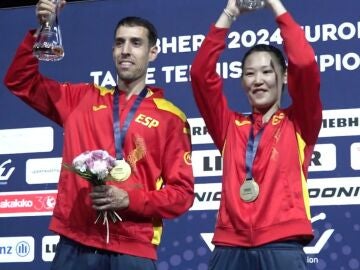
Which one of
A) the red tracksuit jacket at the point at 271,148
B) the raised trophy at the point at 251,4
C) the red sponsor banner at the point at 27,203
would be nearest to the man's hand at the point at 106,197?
the red tracksuit jacket at the point at 271,148

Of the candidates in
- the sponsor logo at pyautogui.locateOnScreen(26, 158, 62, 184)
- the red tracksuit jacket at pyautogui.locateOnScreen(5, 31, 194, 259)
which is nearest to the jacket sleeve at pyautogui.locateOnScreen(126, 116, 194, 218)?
the red tracksuit jacket at pyautogui.locateOnScreen(5, 31, 194, 259)

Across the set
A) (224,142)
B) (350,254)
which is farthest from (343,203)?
(224,142)

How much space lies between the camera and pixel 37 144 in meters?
4.77

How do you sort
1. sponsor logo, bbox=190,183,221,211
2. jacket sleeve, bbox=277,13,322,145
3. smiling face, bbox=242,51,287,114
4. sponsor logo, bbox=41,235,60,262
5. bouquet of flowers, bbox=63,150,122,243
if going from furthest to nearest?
sponsor logo, bbox=41,235,60,262 < sponsor logo, bbox=190,183,221,211 < smiling face, bbox=242,51,287,114 < jacket sleeve, bbox=277,13,322,145 < bouquet of flowers, bbox=63,150,122,243

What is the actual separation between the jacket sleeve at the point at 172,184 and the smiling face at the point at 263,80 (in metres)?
0.29

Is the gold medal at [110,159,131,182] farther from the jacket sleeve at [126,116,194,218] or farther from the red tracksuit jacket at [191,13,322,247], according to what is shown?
the red tracksuit jacket at [191,13,322,247]

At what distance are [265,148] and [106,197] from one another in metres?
0.62

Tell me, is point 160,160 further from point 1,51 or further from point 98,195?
point 1,51

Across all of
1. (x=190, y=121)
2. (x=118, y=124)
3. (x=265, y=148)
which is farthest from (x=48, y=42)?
(x=190, y=121)

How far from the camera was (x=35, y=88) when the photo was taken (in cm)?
307

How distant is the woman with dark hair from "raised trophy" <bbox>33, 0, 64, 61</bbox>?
0.53 m

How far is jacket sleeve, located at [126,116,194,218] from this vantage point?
2.86 m

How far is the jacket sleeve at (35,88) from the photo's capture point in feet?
9.93

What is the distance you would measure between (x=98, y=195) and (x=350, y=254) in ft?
5.99
